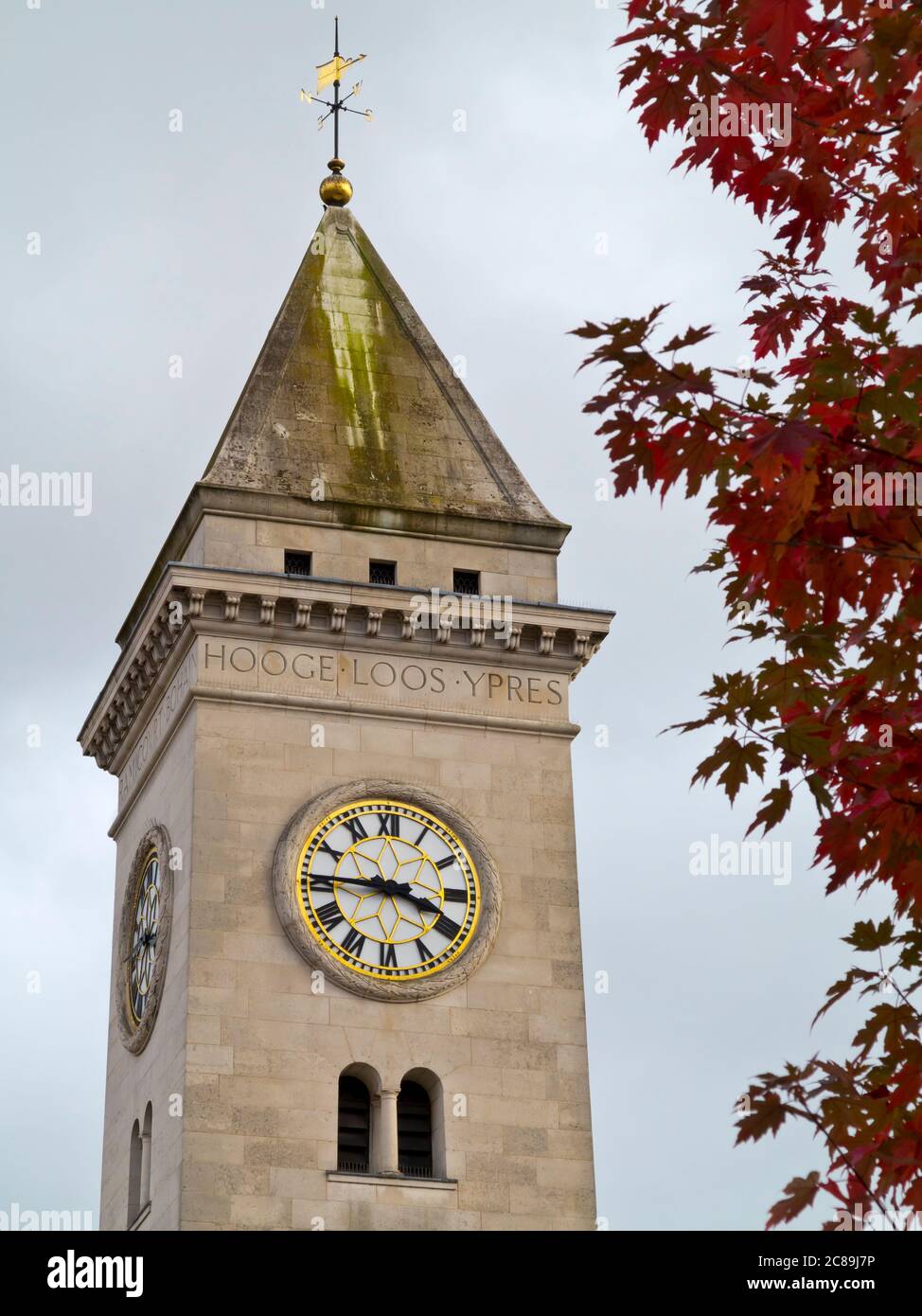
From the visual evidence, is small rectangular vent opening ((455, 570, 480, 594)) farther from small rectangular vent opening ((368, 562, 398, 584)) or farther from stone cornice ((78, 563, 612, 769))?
small rectangular vent opening ((368, 562, 398, 584))

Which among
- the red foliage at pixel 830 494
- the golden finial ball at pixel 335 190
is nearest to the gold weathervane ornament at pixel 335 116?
the golden finial ball at pixel 335 190

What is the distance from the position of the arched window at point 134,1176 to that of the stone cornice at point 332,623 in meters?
7.03

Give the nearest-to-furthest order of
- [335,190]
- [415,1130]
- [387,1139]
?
[387,1139] → [415,1130] → [335,190]

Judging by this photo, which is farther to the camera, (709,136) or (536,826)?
(536,826)

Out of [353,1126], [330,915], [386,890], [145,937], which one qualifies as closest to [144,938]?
[145,937]

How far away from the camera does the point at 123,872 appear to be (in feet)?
140

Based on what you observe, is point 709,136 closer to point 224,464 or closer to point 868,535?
point 868,535

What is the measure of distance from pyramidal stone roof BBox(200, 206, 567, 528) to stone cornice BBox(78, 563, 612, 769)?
1.90 meters

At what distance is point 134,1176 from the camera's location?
38719 millimetres

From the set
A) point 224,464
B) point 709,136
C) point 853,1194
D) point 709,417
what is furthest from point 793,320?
point 224,464

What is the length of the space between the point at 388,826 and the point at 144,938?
4.48m

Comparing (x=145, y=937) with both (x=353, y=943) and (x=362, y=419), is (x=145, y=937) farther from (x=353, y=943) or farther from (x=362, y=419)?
(x=362, y=419)

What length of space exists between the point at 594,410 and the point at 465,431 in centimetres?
3049

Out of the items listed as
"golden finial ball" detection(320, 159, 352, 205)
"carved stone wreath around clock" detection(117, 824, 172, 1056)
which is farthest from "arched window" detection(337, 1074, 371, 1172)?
"golden finial ball" detection(320, 159, 352, 205)
